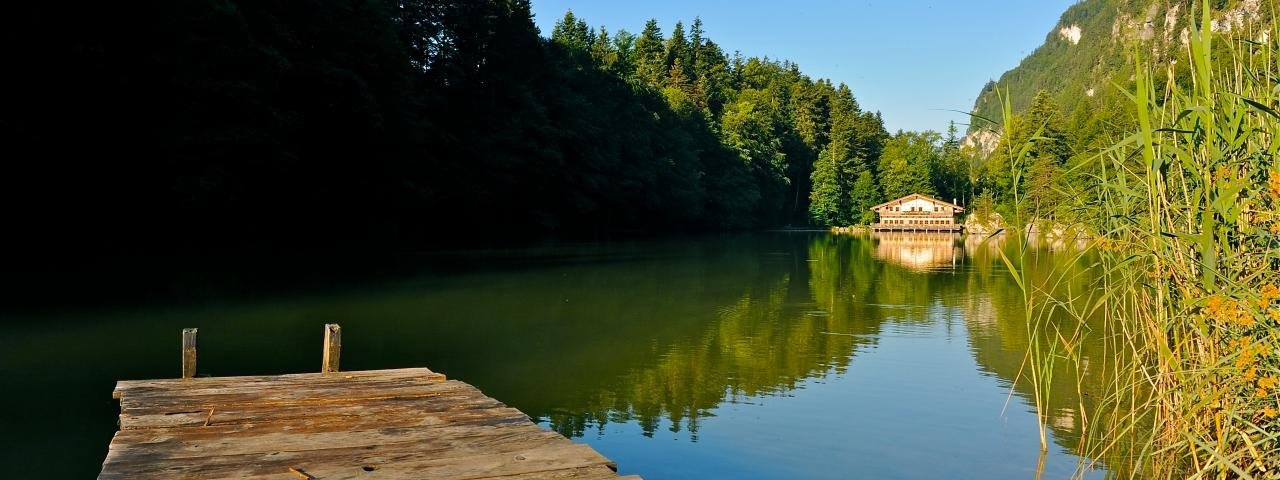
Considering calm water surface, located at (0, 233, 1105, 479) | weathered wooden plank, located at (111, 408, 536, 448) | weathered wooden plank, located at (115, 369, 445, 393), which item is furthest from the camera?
calm water surface, located at (0, 233, 1105, 479)

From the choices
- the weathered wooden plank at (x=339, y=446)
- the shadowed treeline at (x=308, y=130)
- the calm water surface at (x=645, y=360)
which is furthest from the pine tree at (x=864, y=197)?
the weathered wooden plank at (x=339, y=446)

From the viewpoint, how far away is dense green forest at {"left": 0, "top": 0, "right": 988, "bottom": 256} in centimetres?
2156

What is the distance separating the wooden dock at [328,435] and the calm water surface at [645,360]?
4.60 feet

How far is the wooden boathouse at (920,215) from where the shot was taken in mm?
77312

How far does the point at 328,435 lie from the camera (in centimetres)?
462

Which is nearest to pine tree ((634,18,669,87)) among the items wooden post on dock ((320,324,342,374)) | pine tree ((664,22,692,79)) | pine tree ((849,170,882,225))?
pine tree ((664,22,692,79))

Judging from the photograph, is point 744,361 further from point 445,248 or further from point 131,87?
point 445,248

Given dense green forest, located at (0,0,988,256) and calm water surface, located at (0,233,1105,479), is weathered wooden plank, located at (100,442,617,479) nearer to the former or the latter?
calm water surface, located at (0,233,1105,479)

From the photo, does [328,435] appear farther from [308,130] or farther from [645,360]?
[308,130]

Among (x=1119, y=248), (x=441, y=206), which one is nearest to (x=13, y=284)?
(x=1119, y=248)

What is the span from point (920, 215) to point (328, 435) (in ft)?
255

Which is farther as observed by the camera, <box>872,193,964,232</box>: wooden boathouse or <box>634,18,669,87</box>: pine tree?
<box>634,18,669,87</box>: pine tree

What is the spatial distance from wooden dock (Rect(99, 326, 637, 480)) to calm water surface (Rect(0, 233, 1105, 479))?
1402 mm

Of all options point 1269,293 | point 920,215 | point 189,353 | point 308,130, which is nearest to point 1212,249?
point 1269,293
